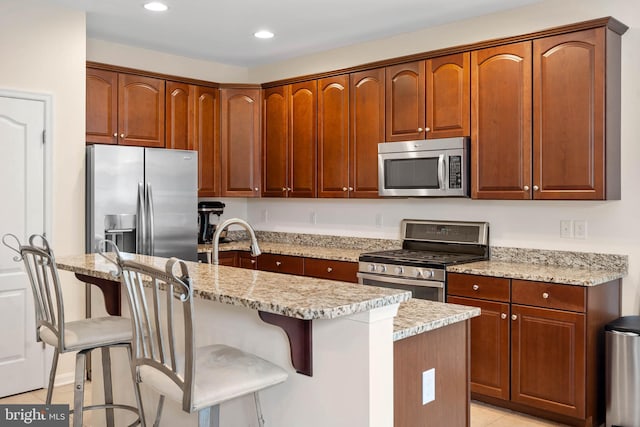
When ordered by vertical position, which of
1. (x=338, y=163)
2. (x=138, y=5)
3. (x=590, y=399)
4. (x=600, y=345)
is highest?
(x=138, y=5)

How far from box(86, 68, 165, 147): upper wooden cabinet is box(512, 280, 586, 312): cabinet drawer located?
3088mm

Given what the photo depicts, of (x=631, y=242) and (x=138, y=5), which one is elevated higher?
(x=138, y=5)

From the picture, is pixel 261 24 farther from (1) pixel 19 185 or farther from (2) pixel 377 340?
(2) pixel 377 340

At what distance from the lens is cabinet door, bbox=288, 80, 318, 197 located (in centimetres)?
499

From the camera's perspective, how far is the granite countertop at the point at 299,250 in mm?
4504

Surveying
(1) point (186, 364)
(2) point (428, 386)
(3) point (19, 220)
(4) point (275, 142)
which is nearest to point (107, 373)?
(1) point (186, 364)

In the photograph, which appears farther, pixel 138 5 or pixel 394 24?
pixel 394 24

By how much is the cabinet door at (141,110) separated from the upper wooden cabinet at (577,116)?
116 inches

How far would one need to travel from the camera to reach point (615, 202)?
142 inches

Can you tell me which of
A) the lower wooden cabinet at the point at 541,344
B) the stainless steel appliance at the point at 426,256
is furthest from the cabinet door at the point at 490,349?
the stainless steel appliance at the point at 426,256

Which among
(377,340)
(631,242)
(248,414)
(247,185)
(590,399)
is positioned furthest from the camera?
(247,185)

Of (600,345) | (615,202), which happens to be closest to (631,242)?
(615,202)

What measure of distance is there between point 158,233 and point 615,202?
3.16m

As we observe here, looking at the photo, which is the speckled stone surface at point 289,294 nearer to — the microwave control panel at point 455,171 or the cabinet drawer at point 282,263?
the microwave control panel at point 455,171
